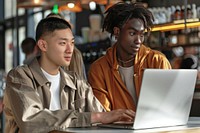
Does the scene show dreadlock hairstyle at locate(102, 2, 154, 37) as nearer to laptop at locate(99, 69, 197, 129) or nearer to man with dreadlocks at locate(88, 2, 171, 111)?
man with dreadlocks at locate(88, 2, 171, 111)

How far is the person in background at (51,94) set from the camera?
2861 millimetres

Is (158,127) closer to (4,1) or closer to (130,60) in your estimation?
(130,60)

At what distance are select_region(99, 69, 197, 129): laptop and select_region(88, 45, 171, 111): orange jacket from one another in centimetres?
66

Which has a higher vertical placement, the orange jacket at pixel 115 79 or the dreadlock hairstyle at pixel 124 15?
the dreadlock hairstyle at pixel 124 15

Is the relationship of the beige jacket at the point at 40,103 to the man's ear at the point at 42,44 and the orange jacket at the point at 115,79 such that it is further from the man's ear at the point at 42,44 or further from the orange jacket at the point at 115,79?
the orange jacket at the point at 115,79

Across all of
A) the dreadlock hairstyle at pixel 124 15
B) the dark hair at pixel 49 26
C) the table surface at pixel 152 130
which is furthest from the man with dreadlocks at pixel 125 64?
the table surface at pixel 152 130

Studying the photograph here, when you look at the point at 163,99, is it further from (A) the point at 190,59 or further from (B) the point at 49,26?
(A) the point at 190,59

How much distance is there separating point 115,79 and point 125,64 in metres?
0.14

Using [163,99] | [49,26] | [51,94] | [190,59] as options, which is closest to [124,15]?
[49,26]

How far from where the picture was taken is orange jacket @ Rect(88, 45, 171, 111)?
3.65m

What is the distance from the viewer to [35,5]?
7.24 meters

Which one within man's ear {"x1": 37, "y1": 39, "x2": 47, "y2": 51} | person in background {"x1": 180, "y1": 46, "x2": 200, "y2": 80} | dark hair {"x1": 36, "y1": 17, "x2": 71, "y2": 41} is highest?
dark hair {"x1": 36, "y1": 17, "x2": 71, "y2": 41}

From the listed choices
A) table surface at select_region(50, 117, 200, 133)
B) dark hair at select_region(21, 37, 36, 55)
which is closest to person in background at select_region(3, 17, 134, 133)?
table surface at select_region(50, 117, 200, 133)

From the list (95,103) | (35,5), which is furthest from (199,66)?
(95,103)
